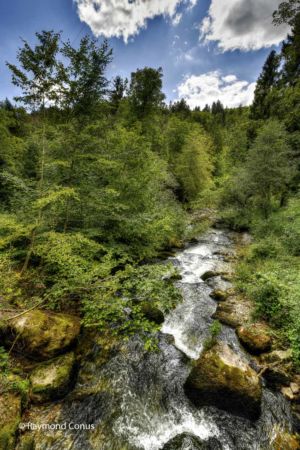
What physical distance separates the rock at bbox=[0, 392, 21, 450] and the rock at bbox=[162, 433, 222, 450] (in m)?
2.78

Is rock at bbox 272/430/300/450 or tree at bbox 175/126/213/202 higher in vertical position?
tree at bbox 175/126/213/202

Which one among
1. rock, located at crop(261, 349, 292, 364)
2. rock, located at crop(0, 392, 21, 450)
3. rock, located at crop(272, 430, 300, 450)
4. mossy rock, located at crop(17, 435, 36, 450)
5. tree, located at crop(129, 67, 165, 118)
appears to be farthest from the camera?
tree, located at crop(129, 67, 165, 118)

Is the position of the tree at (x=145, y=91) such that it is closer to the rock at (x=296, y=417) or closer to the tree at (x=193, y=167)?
the tree at (x=193, y=167)

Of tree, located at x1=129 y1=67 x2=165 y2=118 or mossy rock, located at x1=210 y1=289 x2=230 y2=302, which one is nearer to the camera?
mossy rock, located at x1=210 y1=289 x2=230 y2=302

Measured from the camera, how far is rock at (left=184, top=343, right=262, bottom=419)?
4.43 metres

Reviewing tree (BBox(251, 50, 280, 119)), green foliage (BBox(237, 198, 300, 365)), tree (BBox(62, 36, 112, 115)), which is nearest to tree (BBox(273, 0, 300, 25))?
tree (BBox(62, 36, 112, 115))

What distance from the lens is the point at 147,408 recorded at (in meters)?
4.63

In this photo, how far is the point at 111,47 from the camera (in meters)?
7.38

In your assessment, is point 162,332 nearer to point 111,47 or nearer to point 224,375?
point 224,375

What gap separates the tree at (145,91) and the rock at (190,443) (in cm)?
2216

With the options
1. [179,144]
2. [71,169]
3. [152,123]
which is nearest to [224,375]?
[71,169]

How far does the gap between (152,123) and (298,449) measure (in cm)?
2235

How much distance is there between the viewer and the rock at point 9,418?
3494mm

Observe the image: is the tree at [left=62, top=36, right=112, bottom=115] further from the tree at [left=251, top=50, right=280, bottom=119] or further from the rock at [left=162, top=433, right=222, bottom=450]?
the tree at [left=251, top=50, right=280, bottom=119]
